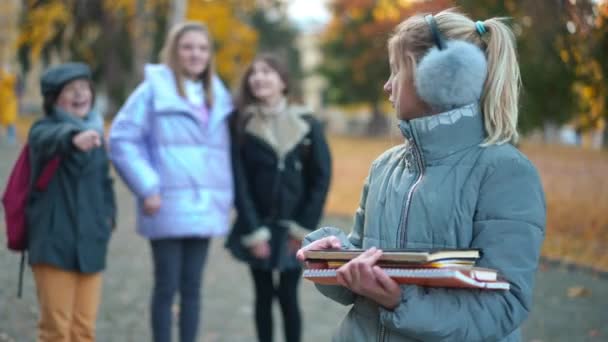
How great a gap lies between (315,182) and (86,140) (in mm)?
1520

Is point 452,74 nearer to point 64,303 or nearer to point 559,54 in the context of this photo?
point 64,303

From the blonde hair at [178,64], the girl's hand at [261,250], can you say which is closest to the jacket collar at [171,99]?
the blonde hair at [178,64]

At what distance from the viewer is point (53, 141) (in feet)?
13.6

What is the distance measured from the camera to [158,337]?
4.80m

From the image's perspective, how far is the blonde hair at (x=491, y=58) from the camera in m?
2.26

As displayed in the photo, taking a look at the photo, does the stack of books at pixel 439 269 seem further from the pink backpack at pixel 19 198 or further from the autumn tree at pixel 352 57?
the autumn tree at pixel 352 57

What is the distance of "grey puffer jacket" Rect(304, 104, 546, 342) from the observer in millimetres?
2094

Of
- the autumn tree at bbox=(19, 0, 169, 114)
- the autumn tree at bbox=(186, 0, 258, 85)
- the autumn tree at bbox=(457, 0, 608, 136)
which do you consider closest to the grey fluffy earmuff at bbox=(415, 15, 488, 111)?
the autumn tree at bbox=(457, 0, 608, 136)

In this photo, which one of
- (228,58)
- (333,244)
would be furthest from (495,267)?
(228,58)

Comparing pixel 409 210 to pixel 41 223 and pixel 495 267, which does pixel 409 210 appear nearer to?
pixel 495 267

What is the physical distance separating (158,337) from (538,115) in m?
8.38

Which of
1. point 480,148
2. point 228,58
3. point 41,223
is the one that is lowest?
point 41,223

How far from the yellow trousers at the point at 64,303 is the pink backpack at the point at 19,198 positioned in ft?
0.61

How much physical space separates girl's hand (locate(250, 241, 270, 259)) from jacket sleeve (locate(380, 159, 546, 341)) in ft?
9.11
